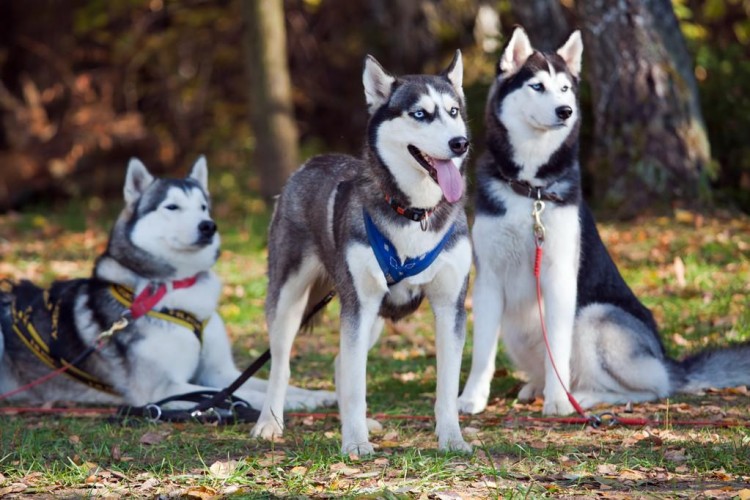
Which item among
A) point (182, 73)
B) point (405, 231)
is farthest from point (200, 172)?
point (182, 73)

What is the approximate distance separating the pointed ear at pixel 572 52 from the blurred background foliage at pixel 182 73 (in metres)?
8.32

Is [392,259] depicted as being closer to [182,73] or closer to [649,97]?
[649,97]

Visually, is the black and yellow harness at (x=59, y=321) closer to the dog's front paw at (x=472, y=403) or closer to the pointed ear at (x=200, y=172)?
the pointed ear at (x=200, y=172)

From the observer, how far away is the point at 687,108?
32.4 feet

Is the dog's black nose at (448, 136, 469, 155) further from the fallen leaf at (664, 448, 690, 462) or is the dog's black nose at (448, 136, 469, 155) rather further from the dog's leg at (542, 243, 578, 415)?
the fallen leaf at (664, 448, 690, 462)

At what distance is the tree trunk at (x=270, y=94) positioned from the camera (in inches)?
521

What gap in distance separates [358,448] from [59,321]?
8.63 ft

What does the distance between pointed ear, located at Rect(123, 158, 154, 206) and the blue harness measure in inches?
92.3

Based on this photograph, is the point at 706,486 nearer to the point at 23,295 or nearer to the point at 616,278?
the point at 616,278


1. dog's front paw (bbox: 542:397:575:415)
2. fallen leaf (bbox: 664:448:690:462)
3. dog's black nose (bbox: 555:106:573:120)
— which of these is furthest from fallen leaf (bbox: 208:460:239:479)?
dog's black nose (bbox: 555:106:573:120)

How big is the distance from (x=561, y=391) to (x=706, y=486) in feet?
5.29

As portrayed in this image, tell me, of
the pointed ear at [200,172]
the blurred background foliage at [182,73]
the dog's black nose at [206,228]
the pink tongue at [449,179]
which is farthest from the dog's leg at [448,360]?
the blurred background foliage at [182,73]

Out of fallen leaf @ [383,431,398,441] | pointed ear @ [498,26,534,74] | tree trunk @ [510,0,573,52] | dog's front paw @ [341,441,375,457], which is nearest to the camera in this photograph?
dog's front paw @ [341,441,375,457]

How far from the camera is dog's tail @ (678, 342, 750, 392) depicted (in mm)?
5574
